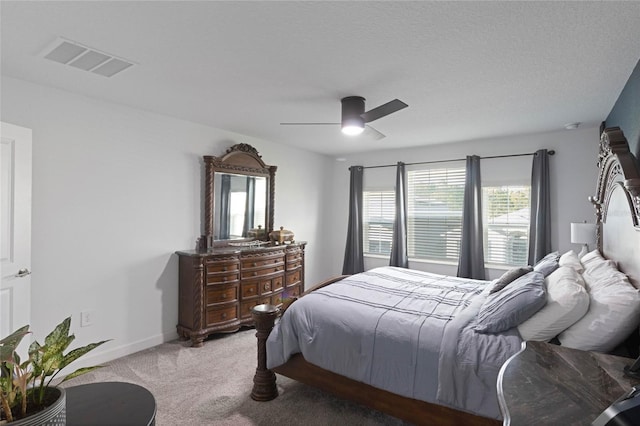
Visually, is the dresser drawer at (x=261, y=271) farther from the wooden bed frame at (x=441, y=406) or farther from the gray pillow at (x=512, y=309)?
the gray pillow at (x=512, y=309)

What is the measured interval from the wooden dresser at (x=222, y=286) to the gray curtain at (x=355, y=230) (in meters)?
1.69

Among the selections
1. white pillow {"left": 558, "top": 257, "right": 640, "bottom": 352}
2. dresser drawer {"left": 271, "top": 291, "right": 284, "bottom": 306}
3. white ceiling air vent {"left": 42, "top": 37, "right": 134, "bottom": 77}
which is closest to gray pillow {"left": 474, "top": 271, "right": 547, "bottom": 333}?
white pillow {"left": 558, "top": 257, "right": 640, "bottom": 352}

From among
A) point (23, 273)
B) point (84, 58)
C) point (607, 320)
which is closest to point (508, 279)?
point (607, 320)

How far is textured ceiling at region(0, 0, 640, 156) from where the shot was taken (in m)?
1.77

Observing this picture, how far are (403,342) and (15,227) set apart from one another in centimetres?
297

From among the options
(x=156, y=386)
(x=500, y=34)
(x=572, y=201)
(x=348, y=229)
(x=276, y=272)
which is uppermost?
(x=500, y=34)

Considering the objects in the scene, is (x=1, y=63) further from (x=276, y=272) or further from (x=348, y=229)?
Answer: (x=348, y=229)

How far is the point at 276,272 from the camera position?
4.54 meters

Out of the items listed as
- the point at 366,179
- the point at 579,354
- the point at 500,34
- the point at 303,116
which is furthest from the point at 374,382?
the point at 366,179

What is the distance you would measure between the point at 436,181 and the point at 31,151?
15.8 feet

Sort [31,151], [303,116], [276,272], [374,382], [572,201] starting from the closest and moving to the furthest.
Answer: [374,382] < [31,151] < [303,116] < [572,201] < [276,272]

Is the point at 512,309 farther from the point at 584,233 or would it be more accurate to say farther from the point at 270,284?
the point at 270,284

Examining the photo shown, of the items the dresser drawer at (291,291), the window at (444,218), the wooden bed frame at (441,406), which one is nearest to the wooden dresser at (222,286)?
the dresser drawer at (291,291)

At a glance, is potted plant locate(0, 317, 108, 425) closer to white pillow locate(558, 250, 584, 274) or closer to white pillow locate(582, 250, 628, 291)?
white pillow locate(582, 250, 628, 291)
